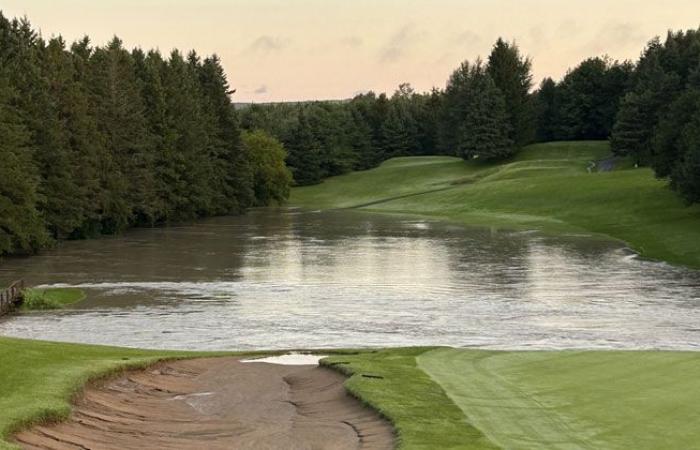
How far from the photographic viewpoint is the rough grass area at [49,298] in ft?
125

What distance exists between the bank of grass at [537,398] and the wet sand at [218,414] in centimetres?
65

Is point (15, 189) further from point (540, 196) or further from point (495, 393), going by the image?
point (540, 196)

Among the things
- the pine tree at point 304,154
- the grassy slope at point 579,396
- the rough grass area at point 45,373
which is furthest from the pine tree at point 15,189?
the pine tree at point 304,154

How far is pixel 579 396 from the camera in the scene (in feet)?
53.4

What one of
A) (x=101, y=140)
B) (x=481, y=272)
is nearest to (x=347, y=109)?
(x=101, y=140)

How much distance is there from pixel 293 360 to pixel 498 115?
115516 mm

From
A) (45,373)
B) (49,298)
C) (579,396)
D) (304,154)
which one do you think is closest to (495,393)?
(579,396)

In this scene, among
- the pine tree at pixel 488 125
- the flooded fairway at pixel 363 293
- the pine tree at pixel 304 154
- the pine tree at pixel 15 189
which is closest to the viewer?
the flooded fairway at pixel 363 293

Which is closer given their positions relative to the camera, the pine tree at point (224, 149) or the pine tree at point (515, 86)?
the pine tree at point (224, 149)

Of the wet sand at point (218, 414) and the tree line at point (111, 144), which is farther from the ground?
the tree line at point (111, 144)

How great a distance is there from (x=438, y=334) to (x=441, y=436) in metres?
18.2

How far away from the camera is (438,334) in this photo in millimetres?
31828

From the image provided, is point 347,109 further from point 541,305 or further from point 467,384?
point 467,384

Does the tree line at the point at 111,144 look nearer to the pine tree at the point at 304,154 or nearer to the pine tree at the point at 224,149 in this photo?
the pine tree at the point at 224,149
